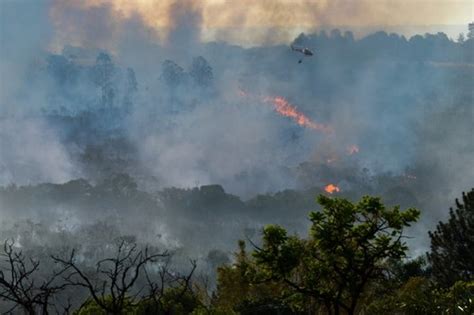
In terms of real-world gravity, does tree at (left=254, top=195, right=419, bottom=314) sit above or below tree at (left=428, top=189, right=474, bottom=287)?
below

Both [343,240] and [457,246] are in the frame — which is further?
[457,246]

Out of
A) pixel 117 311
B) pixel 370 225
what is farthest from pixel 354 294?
pixel 117 311

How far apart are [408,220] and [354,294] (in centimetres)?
382

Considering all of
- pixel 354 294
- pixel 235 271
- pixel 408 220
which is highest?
pixel 235 271

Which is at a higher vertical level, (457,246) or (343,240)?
(457,246)

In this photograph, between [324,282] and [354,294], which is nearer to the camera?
[354,294]

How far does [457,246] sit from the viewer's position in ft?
132

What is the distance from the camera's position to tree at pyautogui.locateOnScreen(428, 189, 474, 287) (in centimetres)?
3934

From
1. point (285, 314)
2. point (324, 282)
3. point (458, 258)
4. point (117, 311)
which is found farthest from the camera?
point (285, 314)

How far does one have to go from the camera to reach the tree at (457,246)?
39.3 metres

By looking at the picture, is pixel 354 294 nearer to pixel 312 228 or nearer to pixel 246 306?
pixel 312 228

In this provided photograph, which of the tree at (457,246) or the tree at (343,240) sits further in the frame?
the tree at (457,246)

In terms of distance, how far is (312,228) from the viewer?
19.6 meters

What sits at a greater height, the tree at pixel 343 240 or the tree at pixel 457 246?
the tree at pixel 457 246
